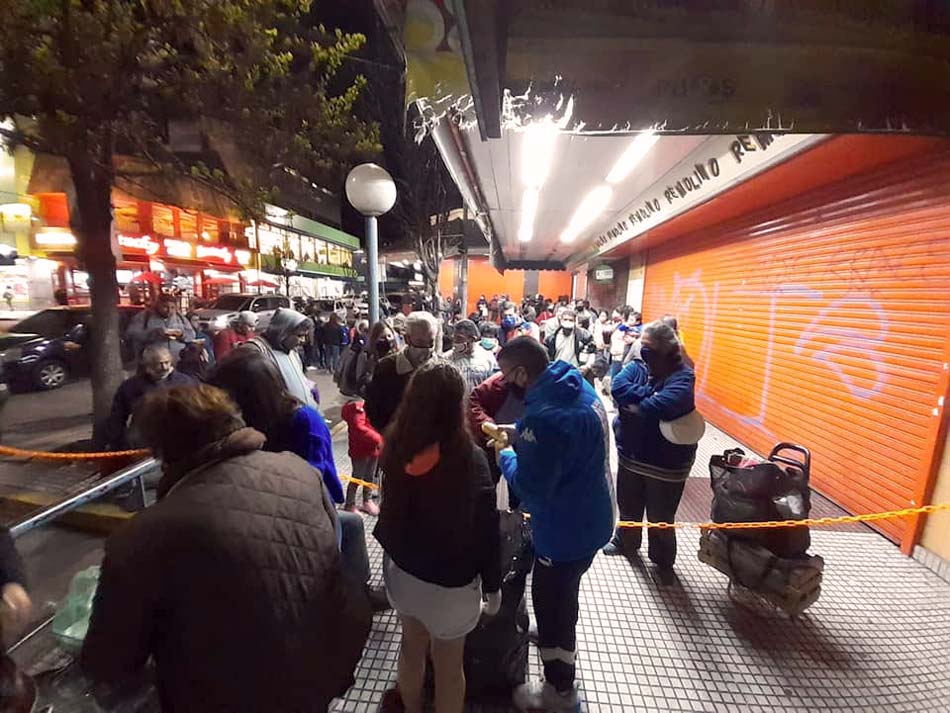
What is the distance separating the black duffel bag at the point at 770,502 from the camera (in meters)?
2.69

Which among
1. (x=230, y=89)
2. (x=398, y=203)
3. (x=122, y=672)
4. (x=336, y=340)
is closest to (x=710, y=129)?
(x=122, y=672)

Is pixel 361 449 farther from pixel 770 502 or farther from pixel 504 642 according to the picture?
pixel 770 502

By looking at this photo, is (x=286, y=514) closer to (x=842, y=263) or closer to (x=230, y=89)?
(x=842, y=263)

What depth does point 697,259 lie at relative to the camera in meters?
7.93

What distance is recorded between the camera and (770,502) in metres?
2.73

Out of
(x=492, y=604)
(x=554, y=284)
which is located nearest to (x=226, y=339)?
(x=492, y=604)

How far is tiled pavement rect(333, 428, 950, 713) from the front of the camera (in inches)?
88.9

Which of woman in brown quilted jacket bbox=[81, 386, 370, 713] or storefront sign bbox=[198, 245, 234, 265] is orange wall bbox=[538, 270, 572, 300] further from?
woman in brown quilted jacket bbox=[81, 386, 370, 713]

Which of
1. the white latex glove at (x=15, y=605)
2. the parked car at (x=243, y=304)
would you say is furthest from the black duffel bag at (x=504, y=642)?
the parked car at (x=243, y=304)

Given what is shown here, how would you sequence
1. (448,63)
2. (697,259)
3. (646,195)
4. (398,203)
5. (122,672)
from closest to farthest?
(122,672) → (448,63) → (646,195) → (697,259) → (398,203)

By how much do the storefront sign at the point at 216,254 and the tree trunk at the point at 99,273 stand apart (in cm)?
1251

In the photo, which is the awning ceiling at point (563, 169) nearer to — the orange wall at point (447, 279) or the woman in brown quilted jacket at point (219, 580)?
the woman in brown quilted jacket at point (219, 580)

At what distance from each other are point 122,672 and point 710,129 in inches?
143

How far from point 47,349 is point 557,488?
12.1 meters
